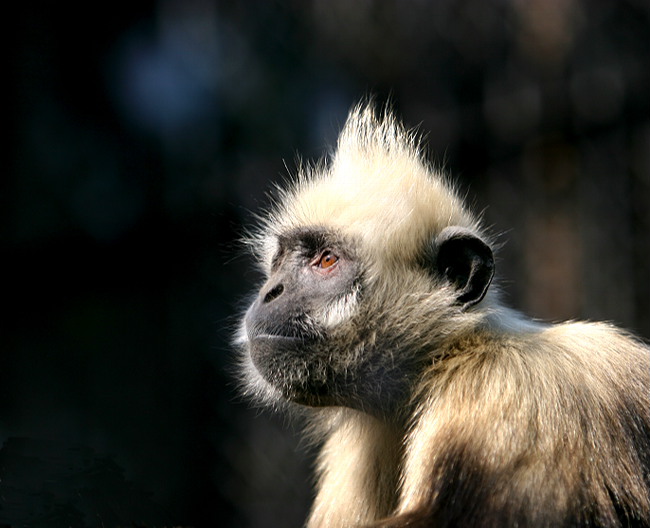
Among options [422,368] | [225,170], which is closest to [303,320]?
[422,368]

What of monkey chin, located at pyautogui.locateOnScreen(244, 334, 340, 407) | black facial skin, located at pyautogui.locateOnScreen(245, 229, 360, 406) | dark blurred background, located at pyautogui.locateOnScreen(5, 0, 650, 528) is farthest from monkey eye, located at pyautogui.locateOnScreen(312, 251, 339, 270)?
dark blurred background, located at pyautogui.locateOnScreen(5, 0, 650, 528)

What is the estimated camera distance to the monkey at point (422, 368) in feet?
9.17

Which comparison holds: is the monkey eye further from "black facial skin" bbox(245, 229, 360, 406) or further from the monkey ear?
the monkey ear

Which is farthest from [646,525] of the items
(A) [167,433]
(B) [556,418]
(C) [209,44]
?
(C) [209,44]

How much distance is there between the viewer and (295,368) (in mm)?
3359

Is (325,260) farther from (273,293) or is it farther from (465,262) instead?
(465,262)

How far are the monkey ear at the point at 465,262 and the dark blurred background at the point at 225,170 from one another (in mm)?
2512

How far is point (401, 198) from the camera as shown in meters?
3.53

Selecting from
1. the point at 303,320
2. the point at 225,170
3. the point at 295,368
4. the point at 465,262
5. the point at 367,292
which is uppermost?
the point at 225,170

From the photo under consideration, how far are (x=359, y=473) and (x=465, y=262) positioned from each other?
0.91 meters

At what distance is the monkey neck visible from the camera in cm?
349

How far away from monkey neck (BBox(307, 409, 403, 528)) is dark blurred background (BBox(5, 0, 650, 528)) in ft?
6.79

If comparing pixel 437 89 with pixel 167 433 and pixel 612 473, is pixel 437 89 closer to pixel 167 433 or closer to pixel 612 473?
pixel 167 433

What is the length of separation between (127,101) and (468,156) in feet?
7.77
